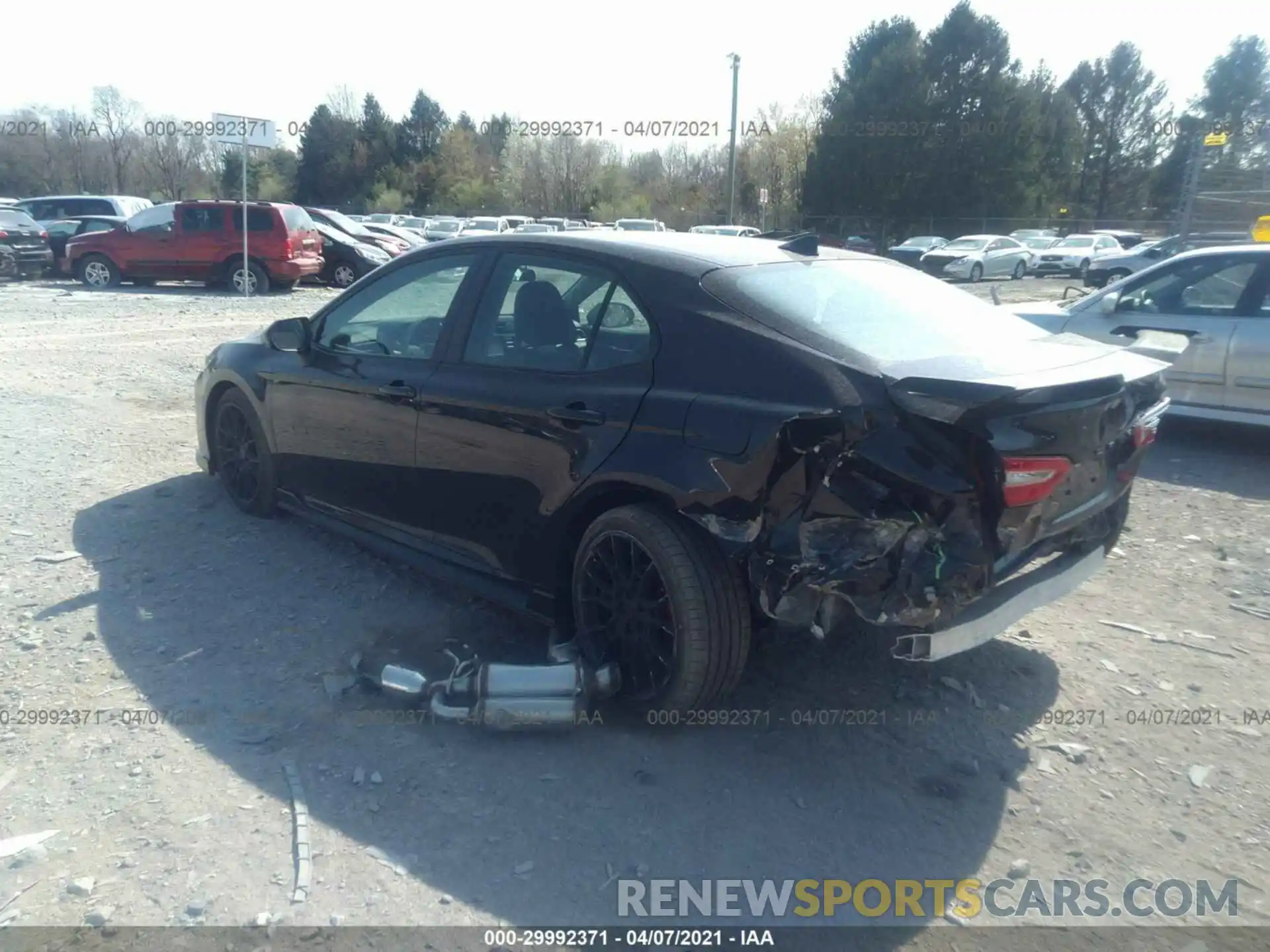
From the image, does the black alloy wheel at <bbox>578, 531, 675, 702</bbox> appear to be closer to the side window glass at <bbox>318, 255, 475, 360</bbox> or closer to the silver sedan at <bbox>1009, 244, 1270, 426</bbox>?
the side window glass at <bbox>318, 255, 475, 360</bbox>

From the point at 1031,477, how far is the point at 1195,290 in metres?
5.83

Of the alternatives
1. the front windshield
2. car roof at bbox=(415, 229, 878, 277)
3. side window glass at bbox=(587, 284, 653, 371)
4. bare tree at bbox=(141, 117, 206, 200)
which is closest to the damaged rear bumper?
side window glass at bbox=(587, 284, 653, 371)

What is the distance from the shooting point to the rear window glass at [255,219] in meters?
19.4

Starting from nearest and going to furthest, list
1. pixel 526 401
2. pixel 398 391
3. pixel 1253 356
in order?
pixel 526 401, pixel 398 391, pixel 1253 356

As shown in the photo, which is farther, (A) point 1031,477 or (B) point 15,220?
(B) point 15,220

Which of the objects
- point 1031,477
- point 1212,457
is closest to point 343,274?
point 1212,457

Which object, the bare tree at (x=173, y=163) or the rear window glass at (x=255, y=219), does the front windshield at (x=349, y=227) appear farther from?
the bare tree at (x=173, y=163)

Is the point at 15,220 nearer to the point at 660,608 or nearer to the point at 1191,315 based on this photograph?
the point at 1191,315

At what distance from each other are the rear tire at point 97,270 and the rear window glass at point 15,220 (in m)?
1.85

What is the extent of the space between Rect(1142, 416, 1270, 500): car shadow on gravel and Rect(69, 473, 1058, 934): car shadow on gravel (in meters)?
3.60

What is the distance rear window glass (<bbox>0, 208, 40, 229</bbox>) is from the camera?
20922mm

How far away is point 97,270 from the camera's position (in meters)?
20.3

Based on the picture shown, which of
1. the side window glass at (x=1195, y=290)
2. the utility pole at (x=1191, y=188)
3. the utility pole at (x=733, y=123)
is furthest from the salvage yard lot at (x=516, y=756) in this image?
the utility pole at (x=733, y=123)

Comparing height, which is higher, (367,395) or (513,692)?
(367,395)
